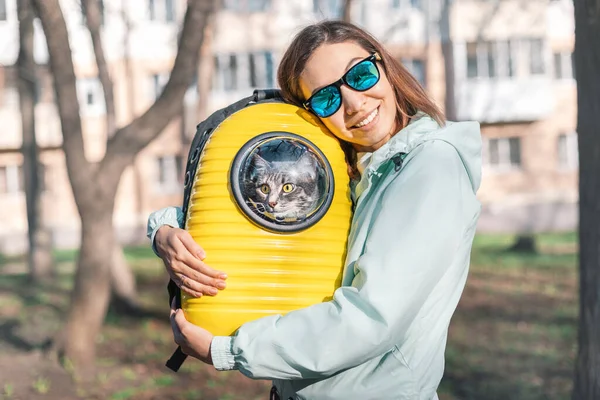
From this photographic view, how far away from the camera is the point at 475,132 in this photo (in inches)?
83.7

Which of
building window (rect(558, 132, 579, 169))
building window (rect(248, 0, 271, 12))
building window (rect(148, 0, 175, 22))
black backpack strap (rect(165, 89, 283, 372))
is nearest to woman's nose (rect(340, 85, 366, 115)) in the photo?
black backpack strap (rect(165, 89, 283, 372))

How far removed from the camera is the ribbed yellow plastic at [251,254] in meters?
2.10

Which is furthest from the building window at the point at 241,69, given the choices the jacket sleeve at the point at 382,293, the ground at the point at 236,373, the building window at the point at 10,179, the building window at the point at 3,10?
the jacket sleeve at the point at 382,293

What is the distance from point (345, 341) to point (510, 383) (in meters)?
6.02

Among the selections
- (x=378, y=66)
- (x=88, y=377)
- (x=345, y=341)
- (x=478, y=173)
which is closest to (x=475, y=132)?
(x=478, y=173)

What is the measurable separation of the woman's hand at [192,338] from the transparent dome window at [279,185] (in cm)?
34

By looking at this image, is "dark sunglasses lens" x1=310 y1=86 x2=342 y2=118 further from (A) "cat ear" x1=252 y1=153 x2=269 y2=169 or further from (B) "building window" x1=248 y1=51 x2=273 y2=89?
(B) "building window" x1=248 y1=51 x2=273 y2=89

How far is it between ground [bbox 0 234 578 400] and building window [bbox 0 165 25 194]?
13.3 metres

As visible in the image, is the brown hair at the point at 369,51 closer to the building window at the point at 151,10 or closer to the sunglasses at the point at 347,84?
the sunglasses at the point at 347,84

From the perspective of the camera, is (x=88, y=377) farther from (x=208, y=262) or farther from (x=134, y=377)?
(x=208, y=262)

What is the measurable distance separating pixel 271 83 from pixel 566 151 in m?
11.8

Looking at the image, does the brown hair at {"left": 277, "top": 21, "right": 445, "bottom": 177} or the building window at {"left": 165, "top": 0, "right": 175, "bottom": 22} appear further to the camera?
the building window at {"left": 165, "top": 0, "right": 175, "bottom": 22}

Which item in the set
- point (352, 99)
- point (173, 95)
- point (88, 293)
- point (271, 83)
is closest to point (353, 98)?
point (352, 99)

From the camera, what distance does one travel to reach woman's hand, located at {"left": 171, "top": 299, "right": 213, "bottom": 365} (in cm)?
208
